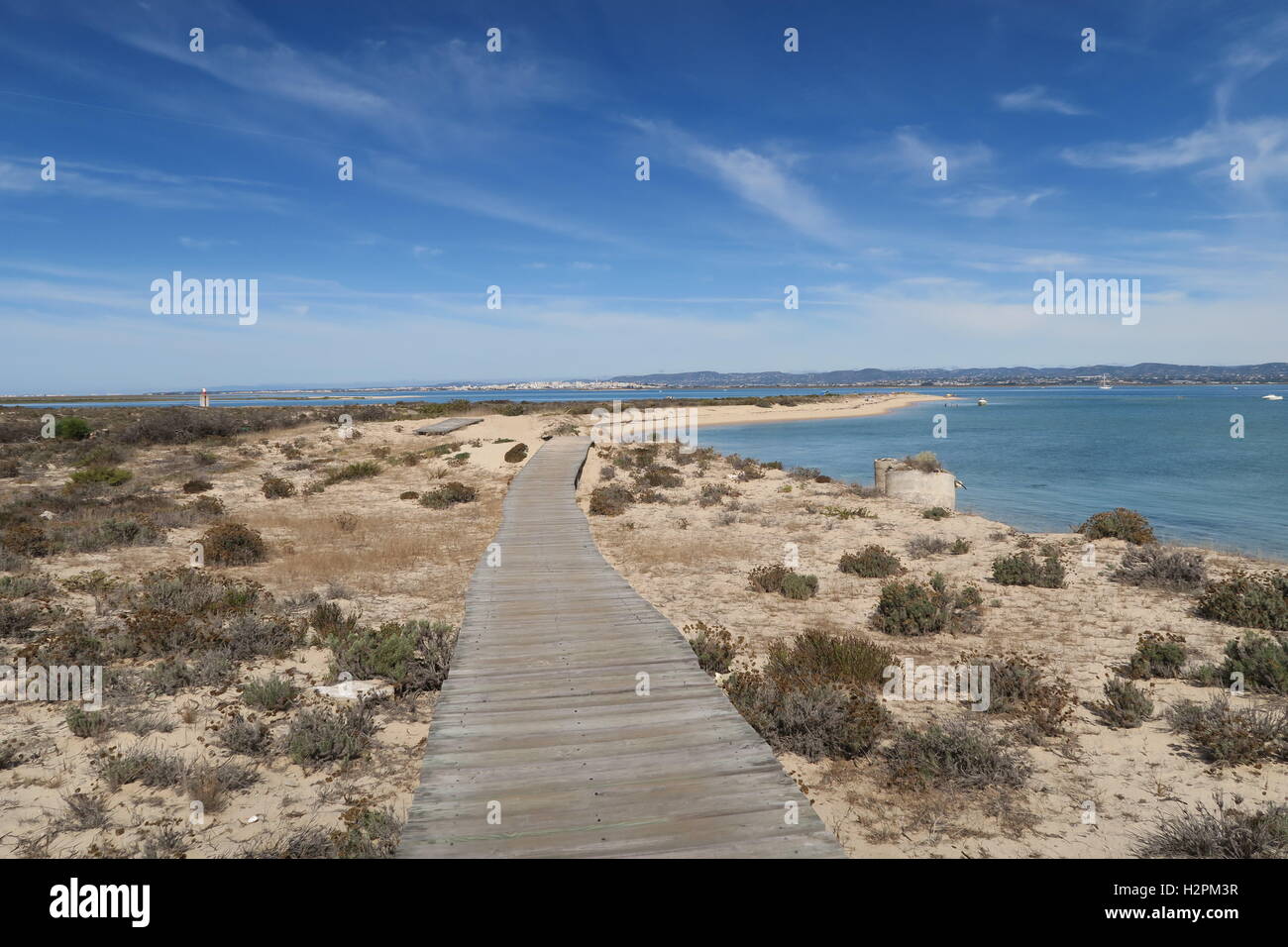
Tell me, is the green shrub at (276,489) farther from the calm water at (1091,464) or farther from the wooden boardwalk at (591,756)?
the calm water at (1091,464)

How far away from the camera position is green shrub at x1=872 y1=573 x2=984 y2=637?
10211 millimetres

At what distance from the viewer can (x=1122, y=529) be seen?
16688 millimetres

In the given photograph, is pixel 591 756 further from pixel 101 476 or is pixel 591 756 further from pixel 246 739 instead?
pixel 101 476

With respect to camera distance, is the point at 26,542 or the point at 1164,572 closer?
the point at 1164,572

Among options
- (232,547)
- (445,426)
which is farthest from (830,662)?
(445,426)

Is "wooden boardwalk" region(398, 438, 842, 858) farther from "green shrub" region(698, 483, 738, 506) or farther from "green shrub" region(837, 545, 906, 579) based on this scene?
"green shrub" region(698, 483, 738, 506)

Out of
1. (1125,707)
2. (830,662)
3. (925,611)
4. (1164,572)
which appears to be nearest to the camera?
(1125,707)

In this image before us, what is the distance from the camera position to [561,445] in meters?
34.4

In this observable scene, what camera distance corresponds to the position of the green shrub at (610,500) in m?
20.8

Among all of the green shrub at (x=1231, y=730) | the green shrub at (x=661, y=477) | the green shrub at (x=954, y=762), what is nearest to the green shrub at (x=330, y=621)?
the green shrub at (x=954, y=762)

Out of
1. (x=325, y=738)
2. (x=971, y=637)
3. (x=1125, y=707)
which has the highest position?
(x=325, y=738)

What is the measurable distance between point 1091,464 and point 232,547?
44.5 metres

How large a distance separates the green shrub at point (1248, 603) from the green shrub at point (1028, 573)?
7.31 feet

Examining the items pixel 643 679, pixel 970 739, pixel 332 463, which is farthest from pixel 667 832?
pixel 332 463
